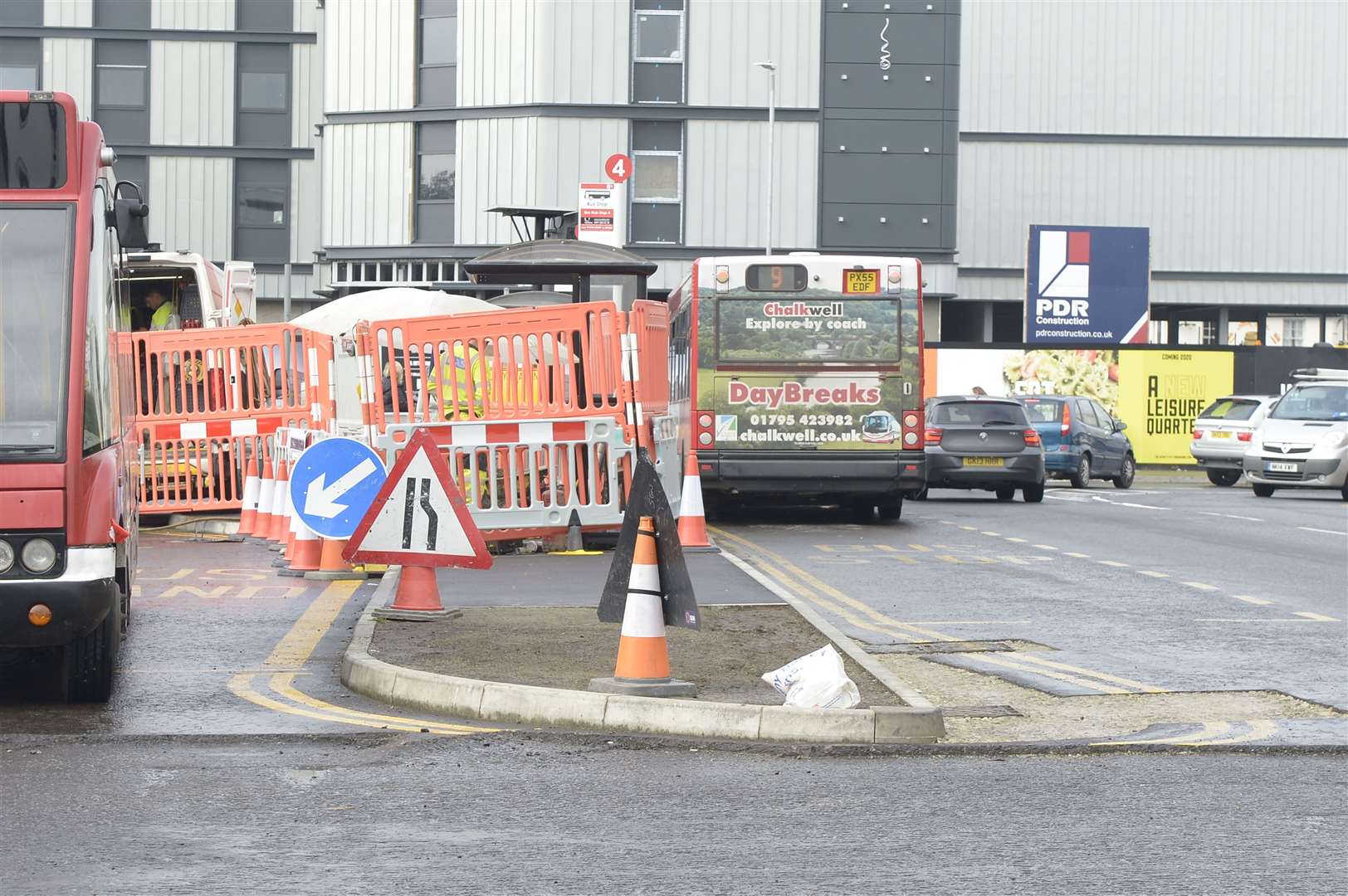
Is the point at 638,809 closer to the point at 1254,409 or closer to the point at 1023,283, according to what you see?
the point at 1254,409

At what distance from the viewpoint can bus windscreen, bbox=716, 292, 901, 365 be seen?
20.9 meters

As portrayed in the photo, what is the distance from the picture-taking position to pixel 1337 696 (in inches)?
353

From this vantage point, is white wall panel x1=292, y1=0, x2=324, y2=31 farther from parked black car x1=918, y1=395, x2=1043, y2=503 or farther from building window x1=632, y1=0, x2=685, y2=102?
parked black car x1=918, y1=395, x2=1043, y2=503

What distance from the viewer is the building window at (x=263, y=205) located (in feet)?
172

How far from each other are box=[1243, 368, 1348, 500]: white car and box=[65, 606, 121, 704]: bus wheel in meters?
24.2

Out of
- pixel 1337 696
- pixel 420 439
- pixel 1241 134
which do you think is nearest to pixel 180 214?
pixel 1241 134

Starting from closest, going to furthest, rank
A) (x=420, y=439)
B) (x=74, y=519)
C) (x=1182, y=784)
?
(x=1182, y=784) → (x=74, y=519) → (x=420, y=439)

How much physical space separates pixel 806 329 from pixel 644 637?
42.6 ft

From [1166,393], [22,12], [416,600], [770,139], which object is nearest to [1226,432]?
[1166,393]

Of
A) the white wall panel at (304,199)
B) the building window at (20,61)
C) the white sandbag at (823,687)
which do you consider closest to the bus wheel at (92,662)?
the white sandbag at (823,687)

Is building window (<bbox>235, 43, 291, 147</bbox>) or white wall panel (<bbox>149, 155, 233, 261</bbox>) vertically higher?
building window (<bbox>235, 43, 291, 147</bbox>)

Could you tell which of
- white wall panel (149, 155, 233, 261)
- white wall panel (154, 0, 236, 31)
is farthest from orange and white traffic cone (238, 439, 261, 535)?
white wall panel (154, 0, 236, 31)

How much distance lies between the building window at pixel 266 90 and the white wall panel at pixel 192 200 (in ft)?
4.05

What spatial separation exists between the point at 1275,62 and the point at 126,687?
1955 inches
